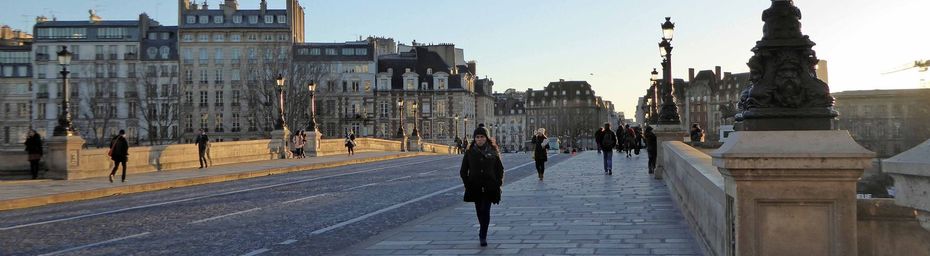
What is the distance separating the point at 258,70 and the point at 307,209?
252 ft

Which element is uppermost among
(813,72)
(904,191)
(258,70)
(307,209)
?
(258,70)

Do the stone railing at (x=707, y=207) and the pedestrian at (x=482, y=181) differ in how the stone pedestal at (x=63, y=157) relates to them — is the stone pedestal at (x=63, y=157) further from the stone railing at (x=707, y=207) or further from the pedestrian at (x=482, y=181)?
the stone railing at (x=707, y=207)

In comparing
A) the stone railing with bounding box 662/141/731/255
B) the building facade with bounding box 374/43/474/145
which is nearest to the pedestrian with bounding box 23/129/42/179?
the stone railing with bounding box 662/141/731/255

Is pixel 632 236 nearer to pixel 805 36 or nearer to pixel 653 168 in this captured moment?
pixel 805 36

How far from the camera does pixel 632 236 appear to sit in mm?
10688

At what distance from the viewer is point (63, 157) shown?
2550cm

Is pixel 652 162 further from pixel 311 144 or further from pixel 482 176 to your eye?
pixel 311 144

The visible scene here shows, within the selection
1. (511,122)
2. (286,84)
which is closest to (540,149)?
(286,84)

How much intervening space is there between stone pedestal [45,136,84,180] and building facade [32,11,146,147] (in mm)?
80692

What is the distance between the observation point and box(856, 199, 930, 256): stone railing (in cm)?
550

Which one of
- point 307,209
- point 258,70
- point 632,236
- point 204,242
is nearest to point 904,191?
point 632,236

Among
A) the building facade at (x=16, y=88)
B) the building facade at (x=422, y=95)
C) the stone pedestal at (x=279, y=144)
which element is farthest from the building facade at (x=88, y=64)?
the stone pedestal at (x=279, y=144)

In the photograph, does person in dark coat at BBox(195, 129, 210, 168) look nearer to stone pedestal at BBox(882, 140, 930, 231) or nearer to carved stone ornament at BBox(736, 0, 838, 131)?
carved stone ornament at BBox(736, 0, 838, 131)

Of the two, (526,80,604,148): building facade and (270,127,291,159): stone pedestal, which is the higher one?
(526,80,604,148): building facade
